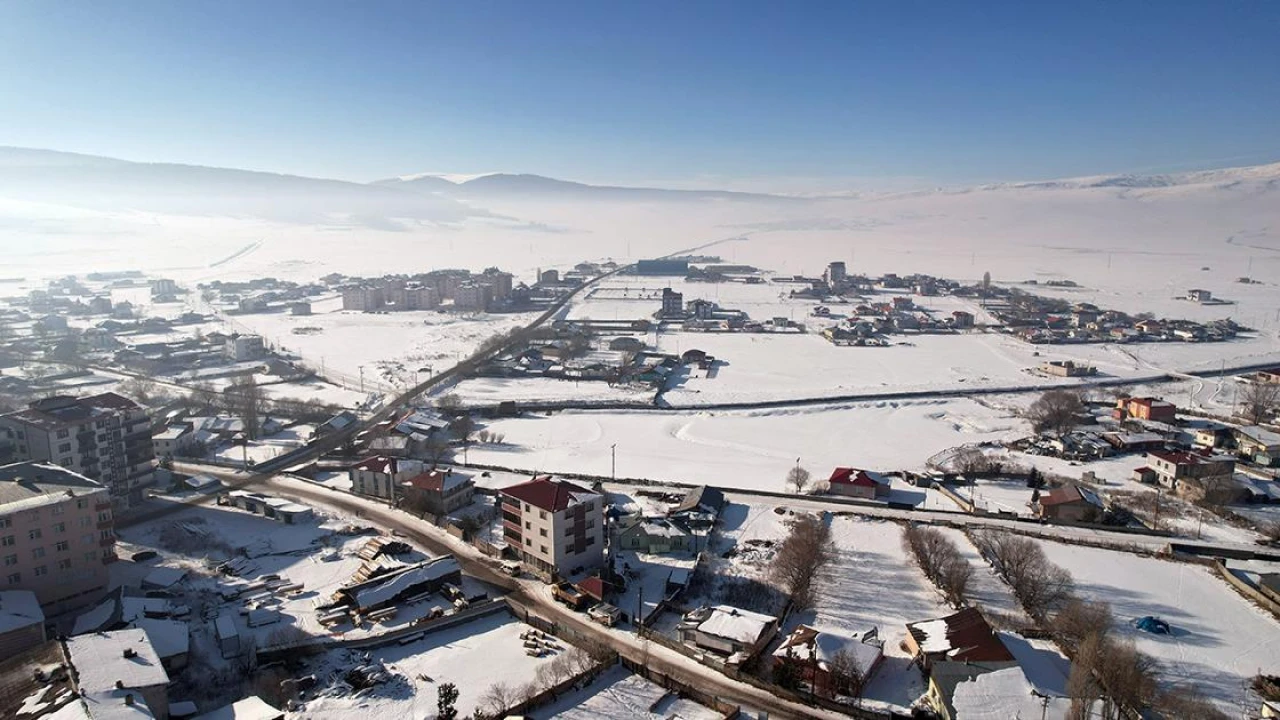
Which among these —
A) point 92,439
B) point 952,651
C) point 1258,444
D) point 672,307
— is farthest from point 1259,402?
point 92,439

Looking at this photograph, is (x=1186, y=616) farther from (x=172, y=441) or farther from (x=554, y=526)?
(x=172, y=441)

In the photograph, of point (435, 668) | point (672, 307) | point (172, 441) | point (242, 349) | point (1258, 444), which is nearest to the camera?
point (435, 668)

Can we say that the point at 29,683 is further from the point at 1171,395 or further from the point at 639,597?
the point at 1171,395

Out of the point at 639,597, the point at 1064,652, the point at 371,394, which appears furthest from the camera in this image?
the point at 371,394

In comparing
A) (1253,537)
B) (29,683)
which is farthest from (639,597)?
(1253,537)

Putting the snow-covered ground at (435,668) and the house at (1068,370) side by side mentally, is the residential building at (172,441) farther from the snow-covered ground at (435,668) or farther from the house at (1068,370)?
the house at (1068,370)

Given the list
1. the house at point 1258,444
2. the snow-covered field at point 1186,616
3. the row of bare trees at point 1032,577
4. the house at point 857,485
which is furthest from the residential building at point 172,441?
the house at point 1258,444
